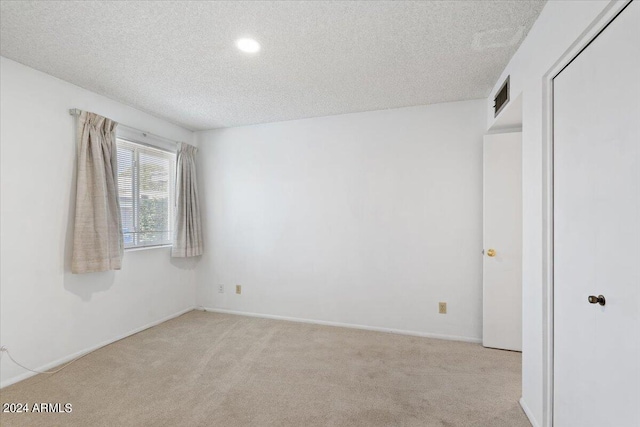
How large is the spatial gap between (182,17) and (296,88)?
1.16 meters

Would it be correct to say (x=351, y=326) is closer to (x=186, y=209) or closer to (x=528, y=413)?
(x=528, y=413)

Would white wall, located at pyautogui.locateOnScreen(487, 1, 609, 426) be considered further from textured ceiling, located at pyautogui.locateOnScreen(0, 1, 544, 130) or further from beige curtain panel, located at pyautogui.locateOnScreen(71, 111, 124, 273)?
beige curtain panel, located at pyautogui.locateOnScreen(71, 111, 124, 273)

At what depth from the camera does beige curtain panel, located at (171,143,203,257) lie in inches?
144

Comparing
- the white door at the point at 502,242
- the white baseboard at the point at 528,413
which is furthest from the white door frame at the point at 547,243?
the white door at the point at 502,242

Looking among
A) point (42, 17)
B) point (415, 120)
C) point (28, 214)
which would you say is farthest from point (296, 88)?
point (28, 214)

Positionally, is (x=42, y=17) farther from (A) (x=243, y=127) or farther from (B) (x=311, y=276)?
(B) (x=311, y=276)

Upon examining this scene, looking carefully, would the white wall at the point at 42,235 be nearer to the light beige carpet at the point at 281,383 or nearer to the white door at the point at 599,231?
the light beige carpet at the point at 281,383

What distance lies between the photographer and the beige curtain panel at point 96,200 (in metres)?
2.55

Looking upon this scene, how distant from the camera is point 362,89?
9.03 ft

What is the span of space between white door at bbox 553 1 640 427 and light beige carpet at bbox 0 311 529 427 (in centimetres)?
74

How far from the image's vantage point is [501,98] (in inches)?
95.0

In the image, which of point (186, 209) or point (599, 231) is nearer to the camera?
point (599, 231)

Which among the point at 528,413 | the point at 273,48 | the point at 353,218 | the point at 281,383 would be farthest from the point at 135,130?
the point at 528,413

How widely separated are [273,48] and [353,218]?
1.96 m
